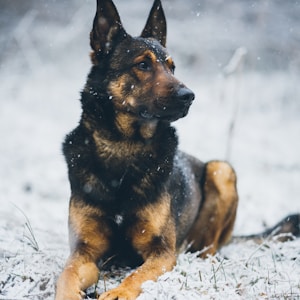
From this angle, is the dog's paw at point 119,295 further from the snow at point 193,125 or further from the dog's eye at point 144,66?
the dog's eye at point 144,66

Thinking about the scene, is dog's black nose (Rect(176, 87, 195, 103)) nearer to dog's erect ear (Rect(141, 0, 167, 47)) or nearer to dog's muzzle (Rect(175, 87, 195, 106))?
dog's muzzle (Rect(175, 87, 195, 106))

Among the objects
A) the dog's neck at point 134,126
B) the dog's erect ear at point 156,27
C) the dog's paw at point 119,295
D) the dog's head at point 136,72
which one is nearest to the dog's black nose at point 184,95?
the dog's head at point 136,72

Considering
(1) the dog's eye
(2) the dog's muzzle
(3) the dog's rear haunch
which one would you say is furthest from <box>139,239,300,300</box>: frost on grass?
(1) the dog's eye

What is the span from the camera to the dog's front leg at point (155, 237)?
3.77m

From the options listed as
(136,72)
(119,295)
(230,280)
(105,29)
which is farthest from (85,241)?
(105,29)

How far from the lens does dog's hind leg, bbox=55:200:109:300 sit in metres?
3.68

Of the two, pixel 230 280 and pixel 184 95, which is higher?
pixel 184 95

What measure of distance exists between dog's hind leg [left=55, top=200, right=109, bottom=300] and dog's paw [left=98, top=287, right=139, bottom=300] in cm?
41

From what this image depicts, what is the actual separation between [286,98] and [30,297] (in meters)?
16.4

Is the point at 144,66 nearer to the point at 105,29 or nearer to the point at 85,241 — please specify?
the point at 105,29

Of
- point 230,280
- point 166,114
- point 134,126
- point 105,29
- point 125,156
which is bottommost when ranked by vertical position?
point 230,280

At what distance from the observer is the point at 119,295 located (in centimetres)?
322

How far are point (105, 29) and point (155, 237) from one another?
214 cm

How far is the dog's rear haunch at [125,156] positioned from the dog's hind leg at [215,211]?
2.90 feet
